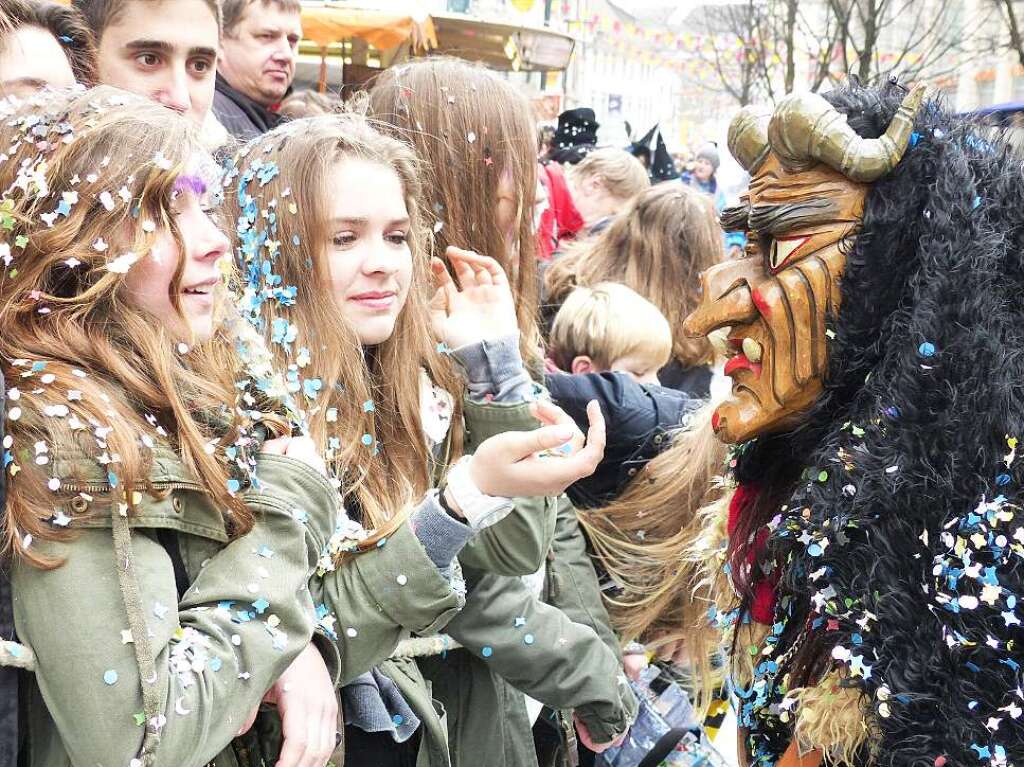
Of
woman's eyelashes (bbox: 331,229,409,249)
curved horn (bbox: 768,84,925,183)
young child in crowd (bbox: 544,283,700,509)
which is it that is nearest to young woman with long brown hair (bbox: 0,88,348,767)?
woman's eyelashes (bbox: 331,229,409,249)

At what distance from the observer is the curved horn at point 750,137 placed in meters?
1.72

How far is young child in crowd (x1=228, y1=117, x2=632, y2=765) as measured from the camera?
6.89 ft

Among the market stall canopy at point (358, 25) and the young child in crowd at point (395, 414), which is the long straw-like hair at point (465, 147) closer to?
the young child in crowd at point (395, 414)

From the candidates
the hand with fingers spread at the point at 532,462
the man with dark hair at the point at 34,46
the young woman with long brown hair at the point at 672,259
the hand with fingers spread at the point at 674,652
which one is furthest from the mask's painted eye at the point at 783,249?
the young woman with long brown hair at the point at 672,259

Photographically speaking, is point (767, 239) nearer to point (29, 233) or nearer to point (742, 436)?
point (742, 436)

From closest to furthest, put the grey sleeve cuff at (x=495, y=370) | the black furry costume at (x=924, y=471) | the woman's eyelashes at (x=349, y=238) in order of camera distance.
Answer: the black furry costume at (x=924, y=471)
the woman's eyelashes at (x=349, y=238)
the grey sleeve cuff at (x=495, y=370)

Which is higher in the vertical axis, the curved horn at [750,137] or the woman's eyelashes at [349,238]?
the curved horn at [750,137]

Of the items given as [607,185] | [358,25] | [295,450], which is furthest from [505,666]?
[358,25]

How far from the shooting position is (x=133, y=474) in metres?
1.57

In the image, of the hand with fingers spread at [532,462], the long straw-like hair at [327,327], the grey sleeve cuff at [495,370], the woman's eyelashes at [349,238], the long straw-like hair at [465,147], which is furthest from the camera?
the long straw-like hair at [465,147]

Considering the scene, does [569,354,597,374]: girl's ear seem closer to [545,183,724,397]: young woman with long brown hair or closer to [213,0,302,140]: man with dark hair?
[545,183,724,397]: young woman with long brown hair

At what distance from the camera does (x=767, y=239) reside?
1.69 meters

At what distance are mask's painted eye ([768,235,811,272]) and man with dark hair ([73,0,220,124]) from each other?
6.25ft

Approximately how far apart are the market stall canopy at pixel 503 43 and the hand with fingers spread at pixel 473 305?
34.2 feet
